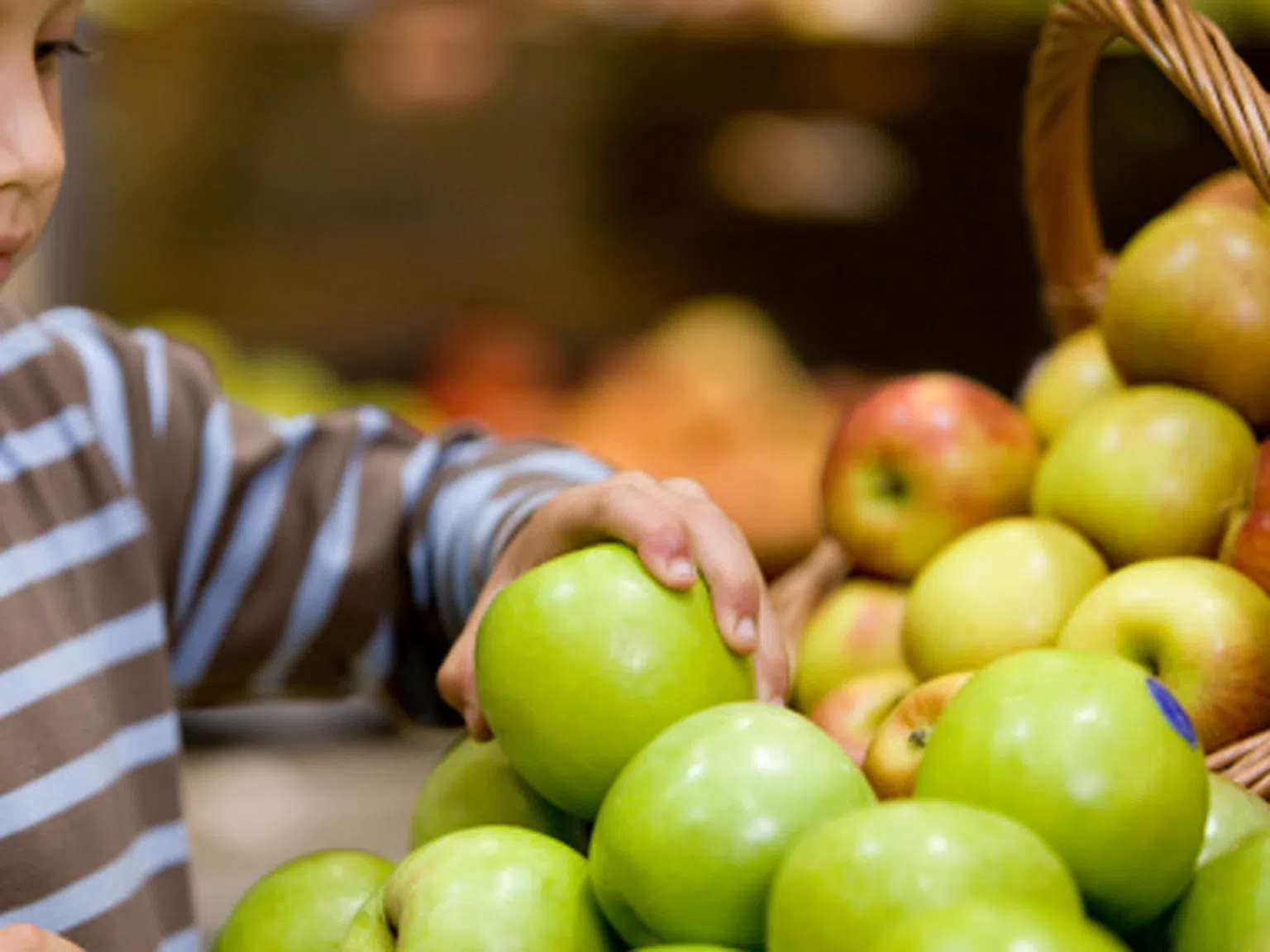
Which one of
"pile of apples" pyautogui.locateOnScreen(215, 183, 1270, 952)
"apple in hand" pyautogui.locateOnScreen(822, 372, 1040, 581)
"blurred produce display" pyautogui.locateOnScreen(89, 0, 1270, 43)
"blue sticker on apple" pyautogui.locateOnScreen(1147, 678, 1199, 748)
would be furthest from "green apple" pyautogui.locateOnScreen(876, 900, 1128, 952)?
"blurred produce display" pyautogui.locateOnScreen(89, 0, 1270, 43)

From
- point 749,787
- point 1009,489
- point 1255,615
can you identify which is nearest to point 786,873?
point 749,787

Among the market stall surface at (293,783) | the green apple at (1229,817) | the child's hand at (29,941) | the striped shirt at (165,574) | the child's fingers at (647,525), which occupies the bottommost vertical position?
the market stall surface at (293,783)

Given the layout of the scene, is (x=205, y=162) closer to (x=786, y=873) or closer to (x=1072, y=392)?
(x=1072, y=392)

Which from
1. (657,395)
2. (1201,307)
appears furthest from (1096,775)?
(657,395)

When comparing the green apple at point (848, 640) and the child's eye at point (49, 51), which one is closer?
the child's eye at point (49, 51)

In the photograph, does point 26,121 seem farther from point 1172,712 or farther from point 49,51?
point 1172,712

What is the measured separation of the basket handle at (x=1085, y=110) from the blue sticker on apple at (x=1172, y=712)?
0.75 feet

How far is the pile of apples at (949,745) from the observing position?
1.47 feet

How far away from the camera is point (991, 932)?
15.7 inches

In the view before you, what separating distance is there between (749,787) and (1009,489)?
482mm

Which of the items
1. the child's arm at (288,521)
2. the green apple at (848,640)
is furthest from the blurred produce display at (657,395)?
the green apple at (848,640)

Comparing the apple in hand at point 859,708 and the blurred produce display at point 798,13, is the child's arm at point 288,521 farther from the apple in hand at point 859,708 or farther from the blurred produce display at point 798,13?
the blurred produce display at point 798,13

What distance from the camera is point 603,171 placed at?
2.59 m

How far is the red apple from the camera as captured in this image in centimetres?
71
